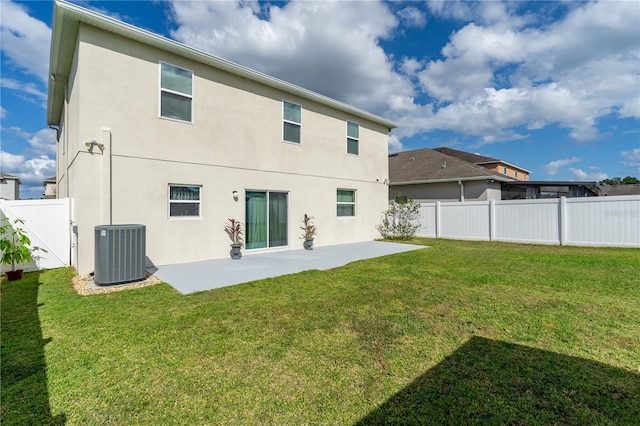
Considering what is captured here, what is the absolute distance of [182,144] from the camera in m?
7.96

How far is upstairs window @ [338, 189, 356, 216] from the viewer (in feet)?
40.7

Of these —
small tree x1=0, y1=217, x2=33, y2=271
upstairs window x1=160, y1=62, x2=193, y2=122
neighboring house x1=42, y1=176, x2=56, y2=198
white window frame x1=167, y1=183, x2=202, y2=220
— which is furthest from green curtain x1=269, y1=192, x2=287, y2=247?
neighboring house x1=42, y1=176, x2=56, y2=198

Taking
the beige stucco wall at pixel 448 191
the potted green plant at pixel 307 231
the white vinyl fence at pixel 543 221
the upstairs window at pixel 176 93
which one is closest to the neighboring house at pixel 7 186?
the upstairs window at pixel 176 93

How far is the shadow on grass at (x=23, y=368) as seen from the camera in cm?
217

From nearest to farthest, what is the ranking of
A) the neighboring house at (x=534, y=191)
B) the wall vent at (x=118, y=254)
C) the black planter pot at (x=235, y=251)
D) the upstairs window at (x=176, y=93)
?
the wall vent at (x=118, y=254)
the upstairs window at (x=176, y=93)
the black planter pot at (x=235, y=251)
the neighboring house at (x=534, y=191)

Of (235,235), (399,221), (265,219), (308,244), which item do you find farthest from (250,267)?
(399,221)

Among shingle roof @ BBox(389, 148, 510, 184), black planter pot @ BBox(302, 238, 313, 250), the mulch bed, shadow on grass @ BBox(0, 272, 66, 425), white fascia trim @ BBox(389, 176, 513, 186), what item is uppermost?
shingle roof @ BBox(389, 148, 510, 184)

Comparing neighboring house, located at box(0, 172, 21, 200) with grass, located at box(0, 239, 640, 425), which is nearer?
grass, located at box(0, 239, 640, 425)

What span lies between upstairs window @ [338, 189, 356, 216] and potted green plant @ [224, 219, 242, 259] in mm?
4868

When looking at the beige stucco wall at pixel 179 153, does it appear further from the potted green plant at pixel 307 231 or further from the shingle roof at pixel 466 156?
the shingle roof at pixel 466 156

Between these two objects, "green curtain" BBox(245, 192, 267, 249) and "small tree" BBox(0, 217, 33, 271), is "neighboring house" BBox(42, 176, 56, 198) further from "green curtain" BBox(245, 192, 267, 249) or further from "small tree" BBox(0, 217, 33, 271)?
"green curtain" BBox(245, 192, 267, 249)

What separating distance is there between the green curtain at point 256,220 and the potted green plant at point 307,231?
1.64 meters

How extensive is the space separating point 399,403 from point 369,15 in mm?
12120

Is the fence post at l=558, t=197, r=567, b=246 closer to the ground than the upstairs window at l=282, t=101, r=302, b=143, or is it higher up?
closer to the ground
